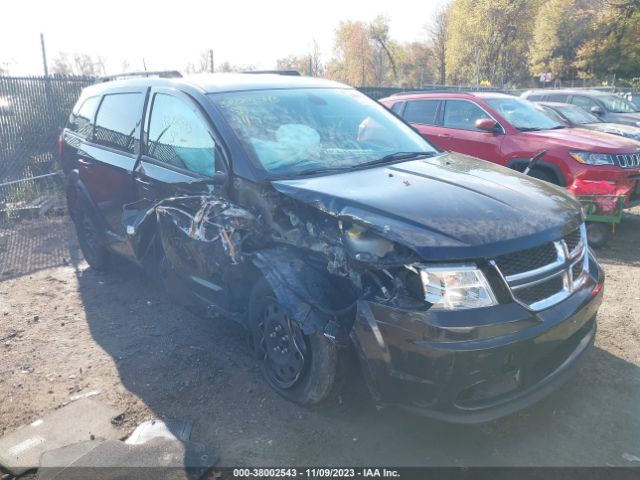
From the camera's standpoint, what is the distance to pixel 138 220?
4.26 m

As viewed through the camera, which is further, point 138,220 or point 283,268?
point 138,220

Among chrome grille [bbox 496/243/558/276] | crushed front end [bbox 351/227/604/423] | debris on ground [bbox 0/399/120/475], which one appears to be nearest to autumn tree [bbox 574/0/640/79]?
chrome grille [bbox 496/243/558/276]

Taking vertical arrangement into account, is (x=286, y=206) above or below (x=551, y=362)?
above

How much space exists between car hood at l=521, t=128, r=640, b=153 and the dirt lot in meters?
2.01

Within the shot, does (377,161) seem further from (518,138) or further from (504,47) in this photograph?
(504,47)

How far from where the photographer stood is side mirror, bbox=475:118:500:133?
728 cm

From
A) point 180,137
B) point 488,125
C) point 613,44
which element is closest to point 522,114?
point 488,125

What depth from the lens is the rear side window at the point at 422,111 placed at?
27.2 feet

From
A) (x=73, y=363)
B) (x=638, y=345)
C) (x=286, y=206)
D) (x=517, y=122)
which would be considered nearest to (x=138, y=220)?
(x=73, y=363)

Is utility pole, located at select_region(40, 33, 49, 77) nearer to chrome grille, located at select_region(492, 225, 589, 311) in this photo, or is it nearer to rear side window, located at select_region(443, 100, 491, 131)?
rear side window, located at select_region(443, 100, 491, 131)

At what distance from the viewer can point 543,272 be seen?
8.99 feet

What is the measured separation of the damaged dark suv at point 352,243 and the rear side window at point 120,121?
1.4 inches

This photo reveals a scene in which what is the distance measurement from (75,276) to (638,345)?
5.44 m

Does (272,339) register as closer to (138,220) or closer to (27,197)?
(138,220)
